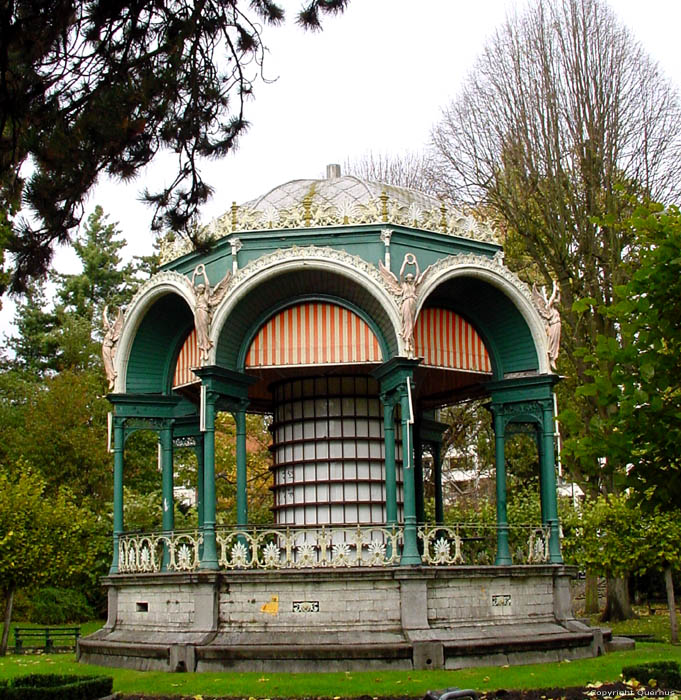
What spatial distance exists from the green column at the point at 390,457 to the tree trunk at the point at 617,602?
Answer: 597 inches

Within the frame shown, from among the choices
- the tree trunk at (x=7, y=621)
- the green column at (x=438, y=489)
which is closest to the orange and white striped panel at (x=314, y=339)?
the green column at (x=438, y=489)

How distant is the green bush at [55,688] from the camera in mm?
13312

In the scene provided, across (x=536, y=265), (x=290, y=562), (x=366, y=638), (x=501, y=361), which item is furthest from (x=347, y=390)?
(x=536, y=265)

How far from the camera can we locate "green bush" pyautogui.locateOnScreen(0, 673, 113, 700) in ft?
43.7

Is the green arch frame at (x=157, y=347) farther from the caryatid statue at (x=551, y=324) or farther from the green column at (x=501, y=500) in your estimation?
the caryatid statue at (x=551, y=324)

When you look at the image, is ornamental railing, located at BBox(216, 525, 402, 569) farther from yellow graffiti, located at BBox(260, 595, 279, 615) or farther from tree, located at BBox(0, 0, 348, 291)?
tree, located at BBox(0, 0, 348, 291)

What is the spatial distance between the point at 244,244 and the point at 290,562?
256 inches

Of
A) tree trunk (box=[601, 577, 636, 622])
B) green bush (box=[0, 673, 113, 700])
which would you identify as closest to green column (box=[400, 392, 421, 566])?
green bush (box=[0, 673, 113, 700])

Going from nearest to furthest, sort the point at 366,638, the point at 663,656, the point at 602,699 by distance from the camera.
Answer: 1. the point at 602,699
2. the point at 366,638
3. the point at 663,656

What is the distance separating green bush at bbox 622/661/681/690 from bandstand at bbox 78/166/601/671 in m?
Result: 3.93

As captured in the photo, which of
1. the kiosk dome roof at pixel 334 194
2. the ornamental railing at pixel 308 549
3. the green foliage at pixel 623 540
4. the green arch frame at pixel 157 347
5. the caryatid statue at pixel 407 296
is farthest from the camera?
the green foliage at pixel 623 540

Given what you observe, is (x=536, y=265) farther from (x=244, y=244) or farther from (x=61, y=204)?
(x=61, y=204)

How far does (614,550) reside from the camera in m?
26.9

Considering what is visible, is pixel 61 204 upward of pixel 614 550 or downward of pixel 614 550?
upward
